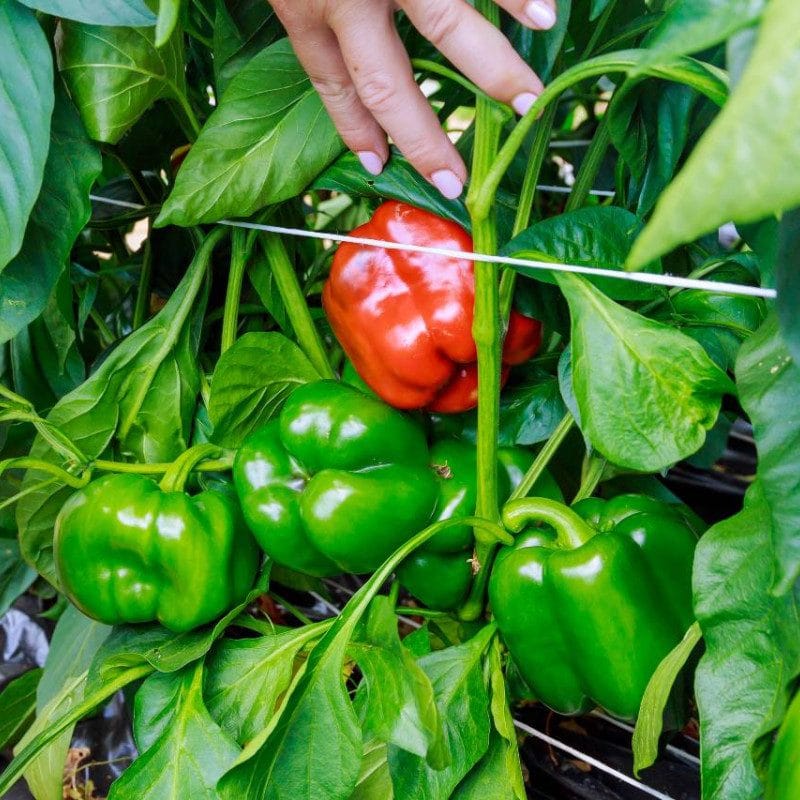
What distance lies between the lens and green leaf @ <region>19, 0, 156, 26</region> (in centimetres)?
57

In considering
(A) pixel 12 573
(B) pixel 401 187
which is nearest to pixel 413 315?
(B) pixel 401 187

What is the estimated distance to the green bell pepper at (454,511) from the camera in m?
0.65

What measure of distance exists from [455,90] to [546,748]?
60cm

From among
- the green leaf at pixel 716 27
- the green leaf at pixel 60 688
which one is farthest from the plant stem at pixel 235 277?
the green leaf at pixel 716 27

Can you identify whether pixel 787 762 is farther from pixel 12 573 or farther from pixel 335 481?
pixel 12 573

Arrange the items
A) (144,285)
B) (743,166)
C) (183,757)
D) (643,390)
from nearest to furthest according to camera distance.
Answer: (743,166) < (643,390) < (183,757) < (144,285)

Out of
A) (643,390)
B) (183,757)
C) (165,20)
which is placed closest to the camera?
(165,20)

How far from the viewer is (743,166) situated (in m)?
0.20

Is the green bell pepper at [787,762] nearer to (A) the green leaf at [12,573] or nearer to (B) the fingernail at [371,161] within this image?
(B) the fingernail at [371,161]

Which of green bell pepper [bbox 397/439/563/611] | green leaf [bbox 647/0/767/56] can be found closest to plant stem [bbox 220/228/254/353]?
green bell pepper [bbox 397/439/563/611]

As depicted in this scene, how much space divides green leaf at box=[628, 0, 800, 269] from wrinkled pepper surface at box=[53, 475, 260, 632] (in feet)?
1.68

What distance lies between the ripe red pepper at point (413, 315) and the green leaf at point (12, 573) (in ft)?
1.66

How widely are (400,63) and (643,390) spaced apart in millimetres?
243

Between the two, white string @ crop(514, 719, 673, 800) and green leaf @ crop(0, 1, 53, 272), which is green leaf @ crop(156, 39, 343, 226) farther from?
white string @ crop(514, 719, 673, 800)
